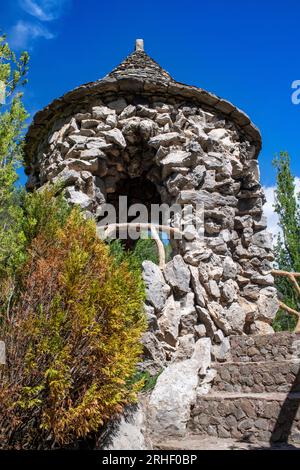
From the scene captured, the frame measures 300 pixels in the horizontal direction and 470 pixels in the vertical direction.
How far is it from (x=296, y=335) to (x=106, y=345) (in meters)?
2.90

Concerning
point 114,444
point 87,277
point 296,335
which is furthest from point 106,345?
point 296,335

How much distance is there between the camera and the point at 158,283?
15.6 feet

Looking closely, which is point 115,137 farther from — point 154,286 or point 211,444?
point 211,444

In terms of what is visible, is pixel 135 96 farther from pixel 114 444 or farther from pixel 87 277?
pixel 114 444

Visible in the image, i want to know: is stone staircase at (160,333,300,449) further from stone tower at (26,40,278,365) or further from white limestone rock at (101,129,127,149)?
white limestone rock at (101,129,127,149)

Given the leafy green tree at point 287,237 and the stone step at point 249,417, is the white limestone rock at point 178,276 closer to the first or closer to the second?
the stone step at point 249,417

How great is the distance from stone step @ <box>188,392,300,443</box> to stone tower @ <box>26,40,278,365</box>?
118cm

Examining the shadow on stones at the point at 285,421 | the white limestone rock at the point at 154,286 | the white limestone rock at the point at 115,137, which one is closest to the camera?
the shadow on stones at the point at 285,421

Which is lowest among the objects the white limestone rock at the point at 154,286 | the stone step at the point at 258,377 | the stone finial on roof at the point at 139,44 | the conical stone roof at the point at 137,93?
the stone step at the point at 258,377

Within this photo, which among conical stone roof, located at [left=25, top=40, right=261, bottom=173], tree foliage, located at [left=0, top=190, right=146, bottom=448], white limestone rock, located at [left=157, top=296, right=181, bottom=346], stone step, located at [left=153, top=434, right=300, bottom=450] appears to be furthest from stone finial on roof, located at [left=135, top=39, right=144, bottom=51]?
stone step, located at [left=153, top=434, right=300, bottom=450]

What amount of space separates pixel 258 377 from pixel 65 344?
2.47 meters

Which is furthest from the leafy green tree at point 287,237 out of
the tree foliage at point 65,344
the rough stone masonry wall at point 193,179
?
the tree foliage at point 65,344

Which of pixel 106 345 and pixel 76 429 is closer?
pixel 76 429

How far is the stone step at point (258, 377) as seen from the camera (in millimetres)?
4348
